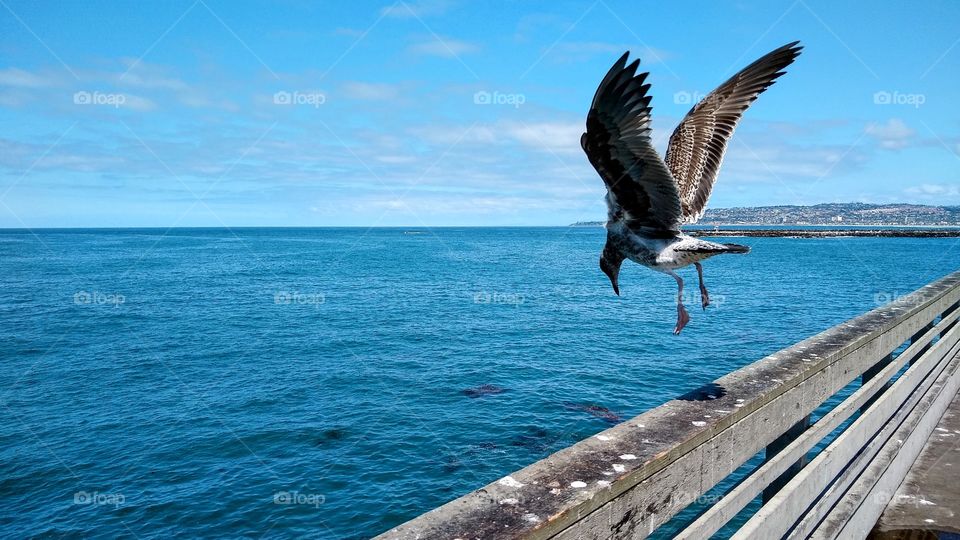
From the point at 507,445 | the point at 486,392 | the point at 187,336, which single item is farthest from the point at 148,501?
the point at 187,336

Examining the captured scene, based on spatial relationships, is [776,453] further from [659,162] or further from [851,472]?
[659,162]

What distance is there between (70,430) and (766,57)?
23.7 meters

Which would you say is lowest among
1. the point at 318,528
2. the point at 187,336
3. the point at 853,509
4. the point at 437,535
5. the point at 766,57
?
the point at 318,528

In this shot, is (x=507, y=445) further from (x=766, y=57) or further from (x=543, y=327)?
(x=543, y=327)

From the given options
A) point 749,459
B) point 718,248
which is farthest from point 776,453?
point 718,248

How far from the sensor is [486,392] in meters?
23.3

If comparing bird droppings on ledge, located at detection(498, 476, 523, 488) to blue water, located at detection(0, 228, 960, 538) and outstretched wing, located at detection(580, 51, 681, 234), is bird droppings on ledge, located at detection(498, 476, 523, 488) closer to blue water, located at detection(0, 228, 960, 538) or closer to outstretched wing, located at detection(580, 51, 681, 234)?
outstretched wing, located at detection(580, 51, 681, 234)

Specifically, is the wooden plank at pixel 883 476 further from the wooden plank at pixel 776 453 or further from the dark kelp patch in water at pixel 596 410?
the dark kelp patch in water at pixel 596 410

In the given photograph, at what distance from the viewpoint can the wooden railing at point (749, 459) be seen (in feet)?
6.08

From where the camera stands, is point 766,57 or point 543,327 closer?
point 766,57

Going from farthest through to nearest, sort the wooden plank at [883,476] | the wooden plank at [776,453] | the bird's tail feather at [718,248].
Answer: the bird's tail feather at [718,248], the wooden plank at [883,476], the wooden plank at [776,453]

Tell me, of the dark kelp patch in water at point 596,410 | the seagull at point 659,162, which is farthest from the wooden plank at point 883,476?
the dark kelp patch in water at point 596,410

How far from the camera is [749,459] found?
2627mm

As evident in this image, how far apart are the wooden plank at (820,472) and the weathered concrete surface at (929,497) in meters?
0.66
